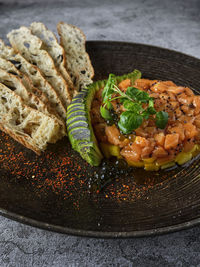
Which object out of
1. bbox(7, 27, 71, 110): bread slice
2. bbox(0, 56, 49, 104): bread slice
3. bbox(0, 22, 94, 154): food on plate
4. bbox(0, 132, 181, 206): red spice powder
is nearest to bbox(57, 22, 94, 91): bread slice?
bbox(0, 22, 94, 154): food on plate

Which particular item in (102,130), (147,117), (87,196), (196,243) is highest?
(147,117)

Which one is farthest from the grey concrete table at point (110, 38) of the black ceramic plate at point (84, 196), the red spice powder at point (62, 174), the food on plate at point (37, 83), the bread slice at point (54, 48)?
the bread slice at point (54, 48)

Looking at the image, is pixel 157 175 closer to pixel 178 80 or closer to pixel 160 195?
pixel 160 195

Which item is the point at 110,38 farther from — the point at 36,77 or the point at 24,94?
the point at 24,94

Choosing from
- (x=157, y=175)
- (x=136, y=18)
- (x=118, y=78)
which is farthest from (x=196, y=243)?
(x=136, y=18)

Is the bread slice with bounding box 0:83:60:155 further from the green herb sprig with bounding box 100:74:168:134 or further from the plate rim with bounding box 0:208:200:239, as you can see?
the plate rim with bounding box 0:208:200:239
